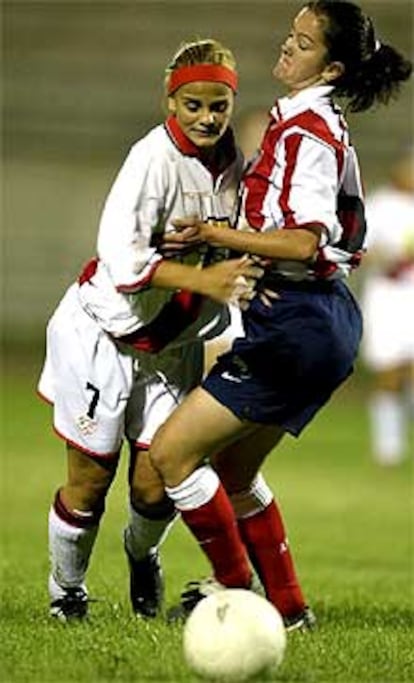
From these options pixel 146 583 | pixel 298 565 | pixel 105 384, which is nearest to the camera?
pixel 105 384

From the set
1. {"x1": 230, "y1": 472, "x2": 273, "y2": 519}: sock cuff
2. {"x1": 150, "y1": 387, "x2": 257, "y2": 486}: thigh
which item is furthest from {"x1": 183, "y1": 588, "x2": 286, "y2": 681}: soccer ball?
{"x1": 230, "y1": 472, "x2": 273, "y2": 519}: sock cuff

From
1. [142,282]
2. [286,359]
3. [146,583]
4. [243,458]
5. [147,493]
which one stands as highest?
[142,282]

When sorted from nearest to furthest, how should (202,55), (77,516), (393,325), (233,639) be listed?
(233,639)
(202,55)
(77,516)
(393,325)

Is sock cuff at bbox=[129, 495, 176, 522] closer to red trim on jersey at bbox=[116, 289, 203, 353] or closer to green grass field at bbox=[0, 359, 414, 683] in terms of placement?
green grass field at bbox=[0, 359, 414, 683]

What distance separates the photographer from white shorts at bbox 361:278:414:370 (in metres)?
18.2

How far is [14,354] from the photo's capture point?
84.3ft

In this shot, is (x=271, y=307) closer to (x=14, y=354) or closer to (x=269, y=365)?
(x=269, y=365)

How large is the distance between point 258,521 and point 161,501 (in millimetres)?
380

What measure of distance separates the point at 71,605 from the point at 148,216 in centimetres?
160

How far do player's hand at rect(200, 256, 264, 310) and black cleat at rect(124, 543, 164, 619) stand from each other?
1494 mm

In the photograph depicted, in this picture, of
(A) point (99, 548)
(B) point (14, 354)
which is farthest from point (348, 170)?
(B) point (14, 354)

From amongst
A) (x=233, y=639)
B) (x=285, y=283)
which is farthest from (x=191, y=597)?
(x=233, y=639)

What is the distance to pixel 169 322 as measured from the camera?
744 centimetres

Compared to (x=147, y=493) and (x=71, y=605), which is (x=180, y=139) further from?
(x=71, y=605)
